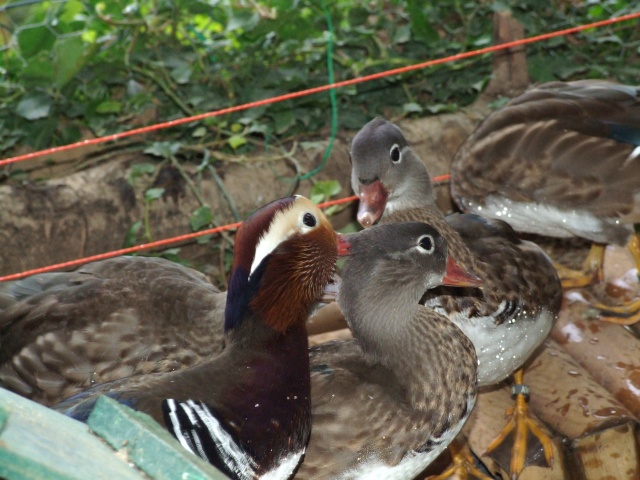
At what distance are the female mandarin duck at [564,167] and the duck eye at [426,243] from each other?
96cm

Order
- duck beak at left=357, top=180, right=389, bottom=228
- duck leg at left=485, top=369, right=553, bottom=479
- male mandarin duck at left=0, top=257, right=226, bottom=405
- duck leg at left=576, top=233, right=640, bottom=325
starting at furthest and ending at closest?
duck leg at left=576, top=233, right=640, bottom=325
duck beak at left=357, top=180, right=389, bottom=228
duck leg at left=485, top=369, right=553, bottom=479
male mandarin duck at left=0, top=257, right=226, bottom=405

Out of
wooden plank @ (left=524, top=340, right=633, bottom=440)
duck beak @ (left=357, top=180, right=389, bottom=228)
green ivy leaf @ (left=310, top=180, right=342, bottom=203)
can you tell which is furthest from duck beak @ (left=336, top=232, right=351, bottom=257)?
green ivy leaf @ (left=310, top=180, right=342, bottom=203)

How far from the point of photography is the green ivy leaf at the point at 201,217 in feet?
12.2

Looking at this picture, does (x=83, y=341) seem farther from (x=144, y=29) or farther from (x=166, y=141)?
(x=144, y=29)

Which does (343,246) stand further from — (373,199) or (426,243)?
(373,199)

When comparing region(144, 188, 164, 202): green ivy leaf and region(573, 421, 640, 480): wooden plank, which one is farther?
region(144, 188, 164, 202): green ivy leaf

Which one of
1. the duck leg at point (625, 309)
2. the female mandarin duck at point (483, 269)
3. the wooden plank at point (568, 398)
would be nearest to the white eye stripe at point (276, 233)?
the female mandarin duck at point (483, 269)

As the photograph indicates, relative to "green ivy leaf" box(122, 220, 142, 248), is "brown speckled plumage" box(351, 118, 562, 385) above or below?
above

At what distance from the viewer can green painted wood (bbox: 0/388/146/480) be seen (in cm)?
109

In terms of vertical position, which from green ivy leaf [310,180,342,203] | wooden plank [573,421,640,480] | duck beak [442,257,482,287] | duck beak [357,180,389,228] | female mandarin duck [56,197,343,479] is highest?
female mandarin duck [56,197,343,479]

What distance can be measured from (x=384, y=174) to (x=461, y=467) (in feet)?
2.90

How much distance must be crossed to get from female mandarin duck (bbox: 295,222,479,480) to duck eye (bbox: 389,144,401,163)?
0.64 metres

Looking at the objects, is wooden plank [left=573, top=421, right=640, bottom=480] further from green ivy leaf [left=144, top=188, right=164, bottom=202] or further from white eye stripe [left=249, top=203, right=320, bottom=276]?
green ivy leaf [left=144, top=188, right=164, bottom=202]

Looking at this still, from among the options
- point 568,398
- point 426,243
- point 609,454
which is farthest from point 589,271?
point 426,243
